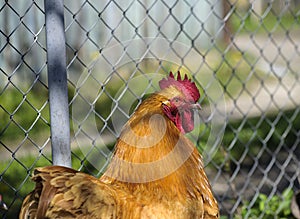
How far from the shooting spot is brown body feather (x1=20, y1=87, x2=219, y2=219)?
254 centimetres

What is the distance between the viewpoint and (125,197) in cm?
268

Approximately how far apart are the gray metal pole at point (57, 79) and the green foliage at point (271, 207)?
1709mm

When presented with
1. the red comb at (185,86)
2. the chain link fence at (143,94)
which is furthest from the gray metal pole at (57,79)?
the chain link fence at (143,94)

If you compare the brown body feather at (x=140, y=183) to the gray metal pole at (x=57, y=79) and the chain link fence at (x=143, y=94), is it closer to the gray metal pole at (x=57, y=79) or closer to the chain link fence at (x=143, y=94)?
the gray metal pole at (x=57, y=79)

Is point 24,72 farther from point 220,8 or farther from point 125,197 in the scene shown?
→ point 125,197

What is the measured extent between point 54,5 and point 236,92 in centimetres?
342

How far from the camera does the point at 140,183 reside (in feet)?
9.12

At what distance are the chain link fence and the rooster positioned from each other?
72cm

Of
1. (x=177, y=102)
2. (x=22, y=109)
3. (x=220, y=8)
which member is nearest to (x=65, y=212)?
(x=177, y=102)

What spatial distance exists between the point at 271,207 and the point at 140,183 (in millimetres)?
1814

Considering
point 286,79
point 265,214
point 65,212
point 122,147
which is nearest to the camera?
point 65,212

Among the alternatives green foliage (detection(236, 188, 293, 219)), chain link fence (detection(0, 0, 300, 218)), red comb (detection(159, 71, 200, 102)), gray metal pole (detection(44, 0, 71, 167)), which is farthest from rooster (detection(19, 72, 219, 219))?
green foliage (detection(236, 188, 293, 219))

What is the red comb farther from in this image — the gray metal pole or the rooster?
the gray metal pole

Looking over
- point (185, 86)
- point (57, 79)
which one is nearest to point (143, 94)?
point (185, 86)
